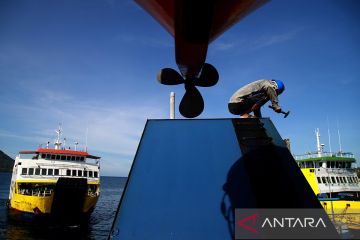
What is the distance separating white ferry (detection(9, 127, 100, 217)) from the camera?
2294 cm

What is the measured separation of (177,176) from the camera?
18.6ft

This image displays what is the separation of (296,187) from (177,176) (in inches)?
109

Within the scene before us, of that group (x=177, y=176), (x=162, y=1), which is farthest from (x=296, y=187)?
(x=162, y=1)

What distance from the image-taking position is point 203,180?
5.55 m

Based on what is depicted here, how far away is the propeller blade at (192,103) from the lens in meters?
6.00

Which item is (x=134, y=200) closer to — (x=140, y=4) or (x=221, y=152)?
(x=221, y=152)

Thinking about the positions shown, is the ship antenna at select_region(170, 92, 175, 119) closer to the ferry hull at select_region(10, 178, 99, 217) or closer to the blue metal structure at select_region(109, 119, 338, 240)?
the blue metal structure at select_region(109, 119, 338, 240)

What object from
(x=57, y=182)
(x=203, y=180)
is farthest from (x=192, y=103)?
(x=57, y=182)

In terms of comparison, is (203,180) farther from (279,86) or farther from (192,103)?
(279,86)

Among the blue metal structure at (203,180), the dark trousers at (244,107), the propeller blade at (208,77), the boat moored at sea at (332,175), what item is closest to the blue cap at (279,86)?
the dark trousers at (244,107)

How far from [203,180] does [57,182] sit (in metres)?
21.5

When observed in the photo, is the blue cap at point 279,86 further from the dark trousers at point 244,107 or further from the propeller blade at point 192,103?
the propeller blade at point 192,103

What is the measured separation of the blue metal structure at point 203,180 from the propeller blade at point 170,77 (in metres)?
1.76

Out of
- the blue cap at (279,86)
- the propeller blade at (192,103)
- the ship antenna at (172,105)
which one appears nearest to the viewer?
the propeller blade at (192,103)
